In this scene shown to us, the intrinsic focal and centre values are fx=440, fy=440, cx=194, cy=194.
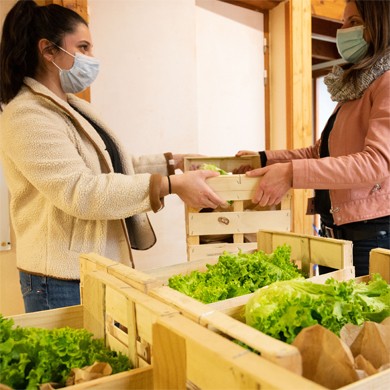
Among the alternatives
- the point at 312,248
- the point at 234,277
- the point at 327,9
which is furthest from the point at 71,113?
the point at 327,9

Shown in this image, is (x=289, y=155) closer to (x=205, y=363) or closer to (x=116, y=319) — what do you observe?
(x=116, y=319)

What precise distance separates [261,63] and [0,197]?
7.41ft

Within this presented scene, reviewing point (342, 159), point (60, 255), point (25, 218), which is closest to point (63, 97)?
point (25, 218)

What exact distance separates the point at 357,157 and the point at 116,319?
108 cm

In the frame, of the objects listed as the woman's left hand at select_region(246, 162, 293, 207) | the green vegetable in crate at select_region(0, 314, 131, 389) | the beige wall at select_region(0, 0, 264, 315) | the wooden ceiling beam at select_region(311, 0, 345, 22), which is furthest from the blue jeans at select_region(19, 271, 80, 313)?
the wooden ceiling beam at select_region(311, 0, 345, 22)

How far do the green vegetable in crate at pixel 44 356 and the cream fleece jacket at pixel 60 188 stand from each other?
1.92 ft

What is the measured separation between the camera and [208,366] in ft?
1.91

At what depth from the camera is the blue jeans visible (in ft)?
5.01

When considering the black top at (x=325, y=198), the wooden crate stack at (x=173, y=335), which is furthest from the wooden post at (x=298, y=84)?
the wooden crate stack at (x=173, y=335)

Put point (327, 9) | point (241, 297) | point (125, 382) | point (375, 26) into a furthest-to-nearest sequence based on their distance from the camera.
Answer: point (327, 9), point (375, 26), point (241, 297), point (125, 382)

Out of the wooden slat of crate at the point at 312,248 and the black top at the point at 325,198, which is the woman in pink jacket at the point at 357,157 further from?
the wooden slat of crate at the point at 312,248

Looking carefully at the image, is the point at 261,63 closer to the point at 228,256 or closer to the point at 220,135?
the point at 220,135

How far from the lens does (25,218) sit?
1598 mm

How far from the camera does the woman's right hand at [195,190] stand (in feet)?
5.16
